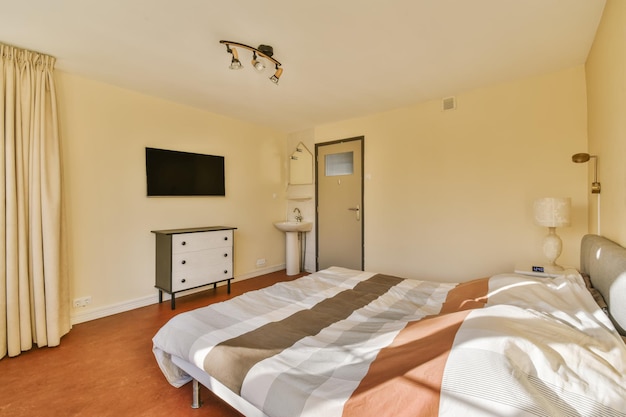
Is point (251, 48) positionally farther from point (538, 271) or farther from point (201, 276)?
point (538, 271)

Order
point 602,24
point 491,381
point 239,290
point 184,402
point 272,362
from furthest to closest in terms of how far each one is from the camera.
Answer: point 239,290
point 602,24
point 184,402
point 272,362
point 491,381

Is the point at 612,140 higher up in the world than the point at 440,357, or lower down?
higher up

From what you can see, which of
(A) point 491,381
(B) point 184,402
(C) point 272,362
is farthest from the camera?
(B) point 184,402

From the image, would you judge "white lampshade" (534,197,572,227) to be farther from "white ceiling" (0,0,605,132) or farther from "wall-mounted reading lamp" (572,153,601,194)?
"white ceiling" (0,0,605,132)

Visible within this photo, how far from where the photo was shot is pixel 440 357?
96 centimetres

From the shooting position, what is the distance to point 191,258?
3.30 meters

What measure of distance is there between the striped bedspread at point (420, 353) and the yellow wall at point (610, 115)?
22.2 inches

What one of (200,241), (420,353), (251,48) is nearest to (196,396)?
(420,353)

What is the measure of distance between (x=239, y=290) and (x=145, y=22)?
A: 305cm

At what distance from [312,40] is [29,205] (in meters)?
2.66

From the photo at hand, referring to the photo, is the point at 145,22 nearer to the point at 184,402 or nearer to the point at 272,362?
the point at 272,362

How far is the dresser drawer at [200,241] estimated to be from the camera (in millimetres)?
3173

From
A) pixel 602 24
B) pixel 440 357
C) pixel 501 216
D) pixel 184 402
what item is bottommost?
pixel 184 402

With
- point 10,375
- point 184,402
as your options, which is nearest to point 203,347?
point 184,402
